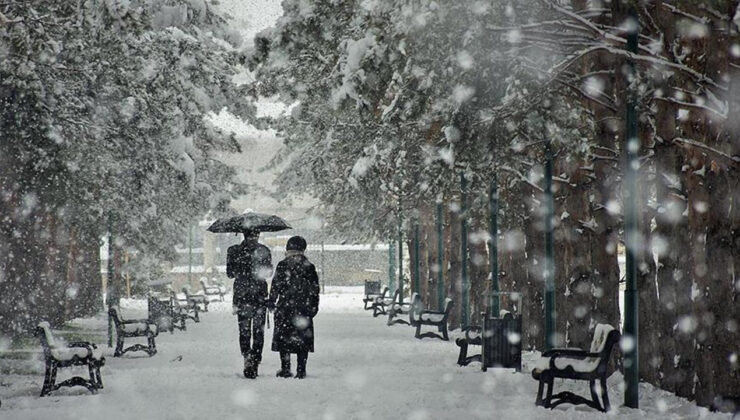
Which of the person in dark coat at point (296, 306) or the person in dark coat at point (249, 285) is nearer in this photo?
the person in dark coat at point (296, 306)

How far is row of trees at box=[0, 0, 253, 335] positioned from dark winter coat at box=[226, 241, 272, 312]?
3.06 meters

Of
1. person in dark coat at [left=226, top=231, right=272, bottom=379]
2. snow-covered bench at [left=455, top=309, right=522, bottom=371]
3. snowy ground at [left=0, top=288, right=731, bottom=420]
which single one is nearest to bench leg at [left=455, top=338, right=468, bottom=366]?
snowy ground at [left=0, top=288, right=731, bottom=420]

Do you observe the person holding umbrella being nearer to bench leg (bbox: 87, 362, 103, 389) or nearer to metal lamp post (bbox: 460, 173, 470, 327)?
bench leg (bbox: 87, 362, 103, 389)

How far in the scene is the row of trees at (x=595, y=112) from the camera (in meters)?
10.8

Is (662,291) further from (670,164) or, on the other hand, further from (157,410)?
(157,410)

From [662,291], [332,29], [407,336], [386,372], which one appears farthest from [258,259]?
[407,336]

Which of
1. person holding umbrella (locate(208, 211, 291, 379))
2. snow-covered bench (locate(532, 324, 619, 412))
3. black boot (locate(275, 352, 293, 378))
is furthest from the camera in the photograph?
person holding umbrella (locate(208, 211, 291, 379))

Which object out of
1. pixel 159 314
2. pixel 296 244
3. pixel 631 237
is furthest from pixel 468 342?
pixel 159 314

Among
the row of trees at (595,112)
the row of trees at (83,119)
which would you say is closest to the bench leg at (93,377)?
the row of trees at (83,119)

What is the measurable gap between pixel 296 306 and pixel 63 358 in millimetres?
3234

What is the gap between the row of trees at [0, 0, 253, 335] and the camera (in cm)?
1534

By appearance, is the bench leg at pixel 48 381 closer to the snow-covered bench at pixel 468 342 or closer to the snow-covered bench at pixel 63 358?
the snow-covered bench at pixel 63 358

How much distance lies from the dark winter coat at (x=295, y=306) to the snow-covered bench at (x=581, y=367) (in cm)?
384

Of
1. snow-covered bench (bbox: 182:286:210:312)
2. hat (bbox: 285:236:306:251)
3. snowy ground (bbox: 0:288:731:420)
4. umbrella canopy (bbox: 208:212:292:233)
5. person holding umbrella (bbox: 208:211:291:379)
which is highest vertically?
umbrella canopy (bbox: 208:212:292:233)
